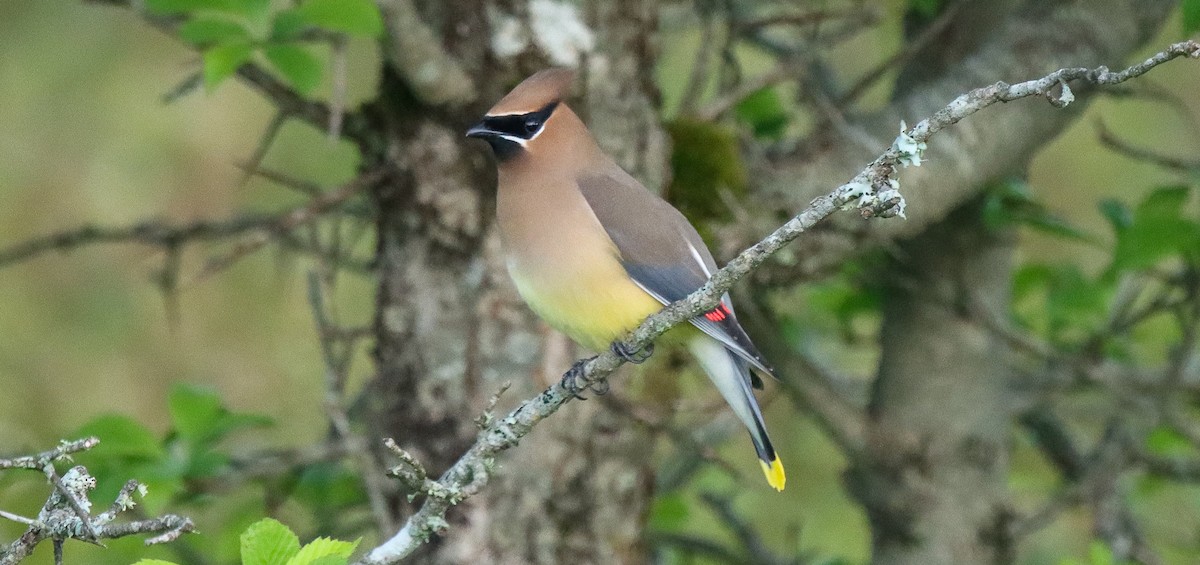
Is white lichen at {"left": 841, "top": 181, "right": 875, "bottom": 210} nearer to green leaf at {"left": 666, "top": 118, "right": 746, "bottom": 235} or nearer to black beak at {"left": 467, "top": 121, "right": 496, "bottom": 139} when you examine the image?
black beak at {"left": 467, "top": 121, "right": 496, "bottom": 139}

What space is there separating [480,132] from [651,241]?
0.42 m

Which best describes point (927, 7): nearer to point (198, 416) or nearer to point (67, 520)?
point (198, 416)

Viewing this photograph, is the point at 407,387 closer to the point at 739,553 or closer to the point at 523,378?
the point at 523,378

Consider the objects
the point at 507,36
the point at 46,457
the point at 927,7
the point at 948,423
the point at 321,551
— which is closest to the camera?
the point at 46,457

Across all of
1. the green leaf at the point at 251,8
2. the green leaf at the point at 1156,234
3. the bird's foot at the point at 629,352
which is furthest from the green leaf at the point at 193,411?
the green leaf at the point at 1156,234

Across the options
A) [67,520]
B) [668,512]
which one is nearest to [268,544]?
[67,520]

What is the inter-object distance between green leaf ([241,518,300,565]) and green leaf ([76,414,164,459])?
4.27ft

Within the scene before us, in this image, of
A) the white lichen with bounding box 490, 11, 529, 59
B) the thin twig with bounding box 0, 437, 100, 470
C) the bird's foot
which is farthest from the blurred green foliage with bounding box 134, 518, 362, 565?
the white lichen with bounding box 490, 11, 529, 59

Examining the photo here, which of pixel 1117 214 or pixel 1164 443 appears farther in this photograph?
pixel 1164 443

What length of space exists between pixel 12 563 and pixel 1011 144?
276cm

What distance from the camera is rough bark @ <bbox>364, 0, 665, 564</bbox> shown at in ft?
11.0

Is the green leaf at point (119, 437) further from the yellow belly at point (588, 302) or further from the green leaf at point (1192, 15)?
the green leaf at point (1192, 15)

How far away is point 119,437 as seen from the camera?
126 inches

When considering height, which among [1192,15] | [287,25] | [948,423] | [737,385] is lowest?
[737,385]
